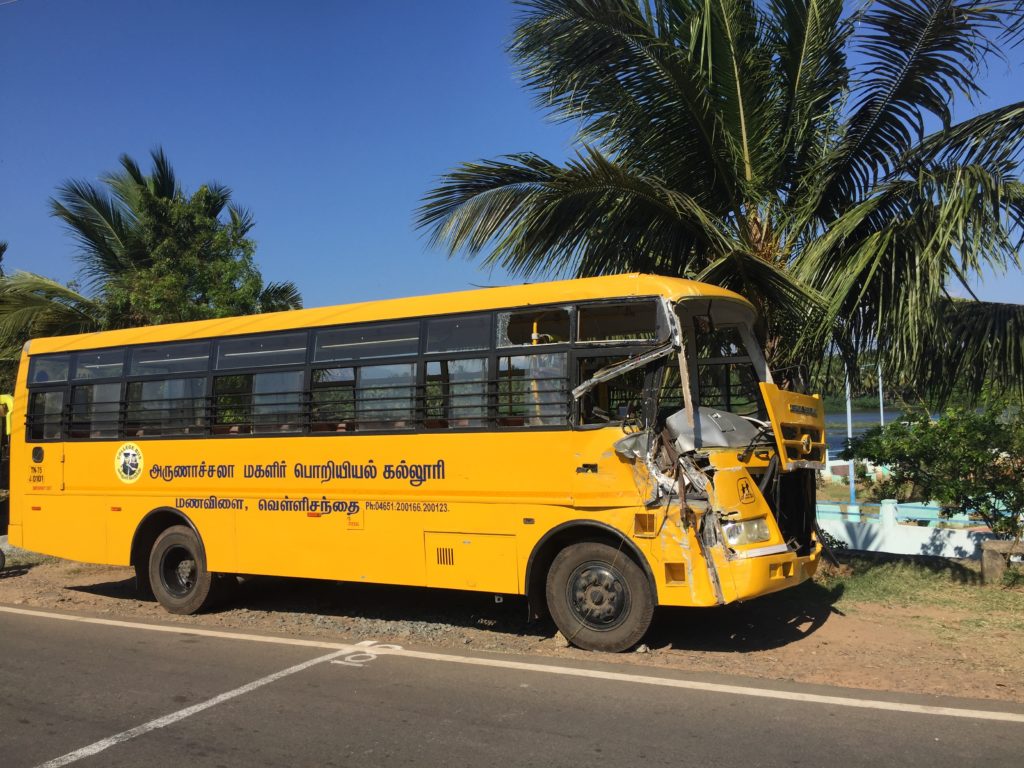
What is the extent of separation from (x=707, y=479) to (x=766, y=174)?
164 inches

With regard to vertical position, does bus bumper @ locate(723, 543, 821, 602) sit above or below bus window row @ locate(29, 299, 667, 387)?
below

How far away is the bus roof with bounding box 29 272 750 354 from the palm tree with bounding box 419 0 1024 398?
1.66 m

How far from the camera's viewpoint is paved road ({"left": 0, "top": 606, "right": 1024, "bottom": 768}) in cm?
442

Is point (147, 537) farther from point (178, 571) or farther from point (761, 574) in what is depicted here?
point (761, 574)

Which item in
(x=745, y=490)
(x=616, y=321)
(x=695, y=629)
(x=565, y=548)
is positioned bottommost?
(x=695, y=629)

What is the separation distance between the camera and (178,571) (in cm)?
905

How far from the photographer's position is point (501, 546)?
684 centimetres

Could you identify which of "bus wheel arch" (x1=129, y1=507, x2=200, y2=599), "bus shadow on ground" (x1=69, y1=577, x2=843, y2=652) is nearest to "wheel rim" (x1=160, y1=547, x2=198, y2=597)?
"bus wheel arch" (x1=129, y1=507, x2=200, y2=599)

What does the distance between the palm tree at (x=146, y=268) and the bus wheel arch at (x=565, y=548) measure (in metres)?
9.72

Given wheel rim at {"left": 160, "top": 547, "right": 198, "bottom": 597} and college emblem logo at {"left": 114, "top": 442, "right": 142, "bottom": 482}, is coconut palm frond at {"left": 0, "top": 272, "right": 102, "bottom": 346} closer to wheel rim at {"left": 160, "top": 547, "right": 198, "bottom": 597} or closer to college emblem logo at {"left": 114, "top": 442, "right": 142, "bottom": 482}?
college emblem logo at {"left": 114, "top": 442, "right": 142, "bottom": 482}

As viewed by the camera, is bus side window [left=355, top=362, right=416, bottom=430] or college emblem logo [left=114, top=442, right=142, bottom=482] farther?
college emblem logo [left=114, top=442, right=142, bottom=482]

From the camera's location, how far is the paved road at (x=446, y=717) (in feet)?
14.5

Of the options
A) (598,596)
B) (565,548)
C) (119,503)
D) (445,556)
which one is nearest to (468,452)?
(445,556)

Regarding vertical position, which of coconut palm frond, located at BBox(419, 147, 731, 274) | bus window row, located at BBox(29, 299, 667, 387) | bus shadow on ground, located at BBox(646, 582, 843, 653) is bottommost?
bus shadow on ground, located at BBox(646, 582, 843, 653)
